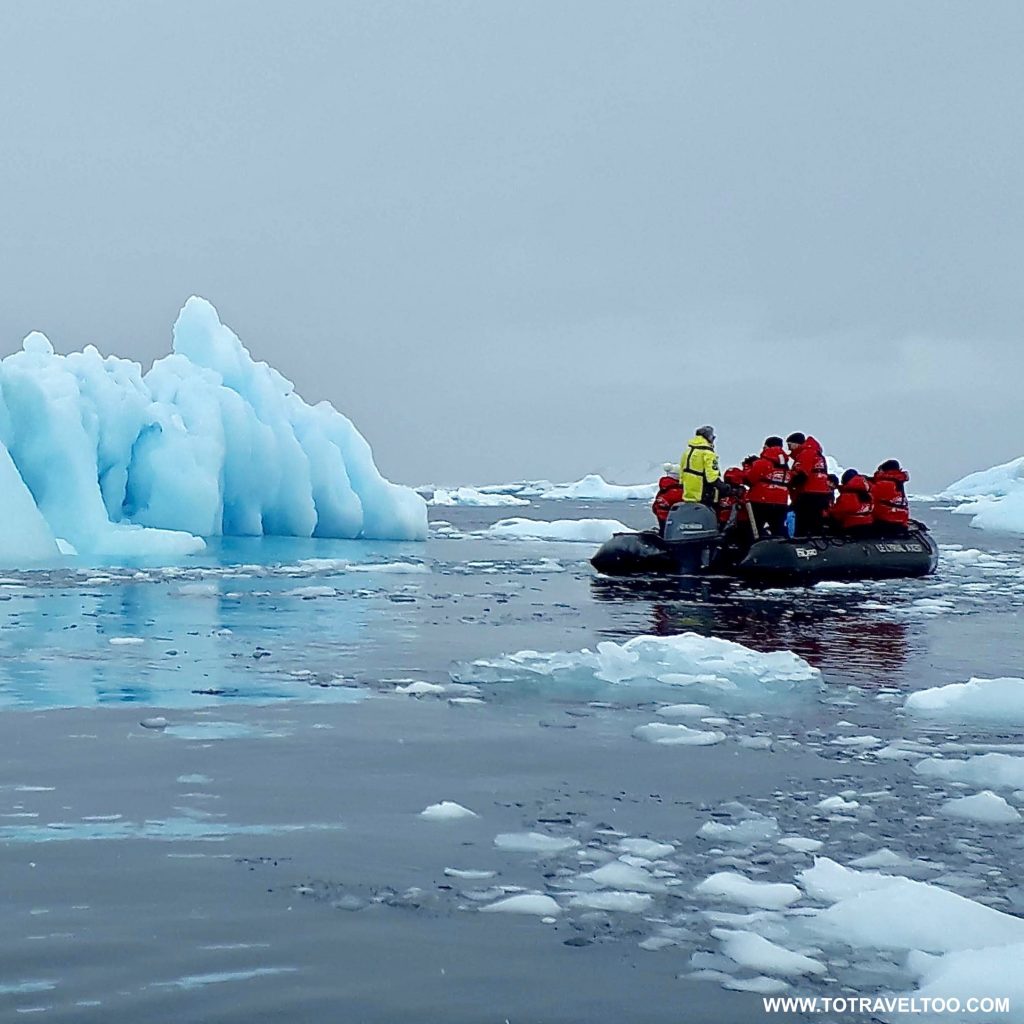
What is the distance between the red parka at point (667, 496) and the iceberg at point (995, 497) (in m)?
31.2

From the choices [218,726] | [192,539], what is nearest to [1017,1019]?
[218,726]

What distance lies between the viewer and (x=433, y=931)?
3723mm

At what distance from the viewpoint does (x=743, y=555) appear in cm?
1698

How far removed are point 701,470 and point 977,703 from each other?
973 cm

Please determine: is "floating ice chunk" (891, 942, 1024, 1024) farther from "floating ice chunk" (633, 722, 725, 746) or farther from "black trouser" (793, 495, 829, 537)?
"black trouser" (793, 495, 829, 537)

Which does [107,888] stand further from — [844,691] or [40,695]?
[844,691]

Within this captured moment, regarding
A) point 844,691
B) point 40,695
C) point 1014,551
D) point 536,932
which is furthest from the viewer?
point 1014,551

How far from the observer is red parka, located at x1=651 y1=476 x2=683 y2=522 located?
17.6 meters

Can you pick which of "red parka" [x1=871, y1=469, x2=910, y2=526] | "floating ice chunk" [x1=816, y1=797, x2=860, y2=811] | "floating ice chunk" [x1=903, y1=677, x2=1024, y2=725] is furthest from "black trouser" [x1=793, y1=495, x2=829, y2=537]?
"floating ice chunk" [x1=816, y1=797, x2=860, y2=811]

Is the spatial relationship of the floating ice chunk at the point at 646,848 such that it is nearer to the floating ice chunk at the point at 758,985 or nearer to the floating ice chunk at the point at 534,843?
the floating ice chunk at the point at 534,843

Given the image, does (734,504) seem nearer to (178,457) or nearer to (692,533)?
(692,533)

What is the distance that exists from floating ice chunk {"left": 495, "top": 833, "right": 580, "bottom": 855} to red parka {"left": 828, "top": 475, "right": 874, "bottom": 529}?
553 inches

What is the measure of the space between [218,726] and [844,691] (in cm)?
386

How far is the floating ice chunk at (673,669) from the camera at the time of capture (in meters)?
8.20
